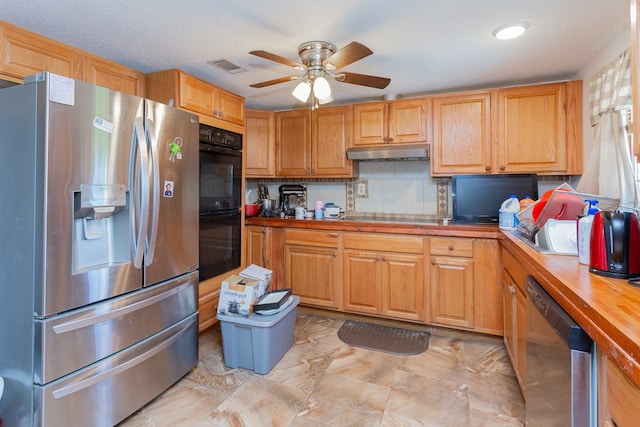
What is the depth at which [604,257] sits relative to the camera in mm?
1139

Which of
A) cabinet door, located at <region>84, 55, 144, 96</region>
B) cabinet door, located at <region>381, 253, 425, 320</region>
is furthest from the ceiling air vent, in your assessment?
cabinet door, located at <region>381, 253, 425, 320</region>

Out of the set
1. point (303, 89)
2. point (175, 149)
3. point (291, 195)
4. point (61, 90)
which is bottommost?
point (291, 195)

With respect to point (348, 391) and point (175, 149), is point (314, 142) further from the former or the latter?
point (348, 391)

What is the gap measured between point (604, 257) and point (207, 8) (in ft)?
6.72

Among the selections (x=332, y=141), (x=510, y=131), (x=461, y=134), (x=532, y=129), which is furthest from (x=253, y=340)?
(x=532, y=129)

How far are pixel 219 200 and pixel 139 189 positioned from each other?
3.24 feet

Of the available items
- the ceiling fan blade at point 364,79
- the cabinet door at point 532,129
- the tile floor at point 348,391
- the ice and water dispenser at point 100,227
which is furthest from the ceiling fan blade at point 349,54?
the tile floor at point 348,391

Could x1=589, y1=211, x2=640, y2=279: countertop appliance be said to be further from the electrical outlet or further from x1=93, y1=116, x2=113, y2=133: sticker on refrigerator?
the electrical outlet

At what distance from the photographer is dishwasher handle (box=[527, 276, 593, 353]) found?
901 millimetres

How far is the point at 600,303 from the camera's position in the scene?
884 millimetres

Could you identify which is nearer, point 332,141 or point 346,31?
point 346,31

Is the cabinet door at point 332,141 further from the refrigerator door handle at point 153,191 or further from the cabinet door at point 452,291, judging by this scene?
the refrigerator door handle at point 153,191

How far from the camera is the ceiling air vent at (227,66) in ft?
7.55

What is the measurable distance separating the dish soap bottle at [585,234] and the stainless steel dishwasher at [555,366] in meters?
0.21
